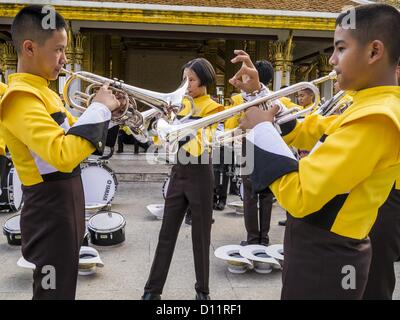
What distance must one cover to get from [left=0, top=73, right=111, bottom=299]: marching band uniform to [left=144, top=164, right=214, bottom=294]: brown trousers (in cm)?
103

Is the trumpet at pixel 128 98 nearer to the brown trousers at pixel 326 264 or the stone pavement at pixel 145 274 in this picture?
the brown trousers at pixel 326 264

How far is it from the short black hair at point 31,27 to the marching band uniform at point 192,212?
1.31 metres

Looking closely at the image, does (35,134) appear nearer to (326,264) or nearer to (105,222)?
(326,264)

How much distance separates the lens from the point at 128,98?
225 centimetres

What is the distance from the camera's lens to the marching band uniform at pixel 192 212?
2.93 metres

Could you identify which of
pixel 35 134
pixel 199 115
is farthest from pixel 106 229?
pixel 35 134

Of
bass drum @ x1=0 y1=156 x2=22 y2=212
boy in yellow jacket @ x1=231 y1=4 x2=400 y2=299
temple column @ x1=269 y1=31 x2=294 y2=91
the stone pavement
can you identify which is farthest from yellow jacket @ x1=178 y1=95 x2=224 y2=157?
temple column @ x1=269 y1=31 x2=294 y2=91

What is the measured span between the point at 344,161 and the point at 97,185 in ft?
16.1

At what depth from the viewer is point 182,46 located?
17.5m

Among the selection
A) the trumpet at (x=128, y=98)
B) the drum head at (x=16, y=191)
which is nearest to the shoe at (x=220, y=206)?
the drum head at (x=16, y=191)

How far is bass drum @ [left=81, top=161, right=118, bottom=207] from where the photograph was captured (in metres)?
5.75

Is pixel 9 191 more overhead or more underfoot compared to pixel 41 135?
more underfoot

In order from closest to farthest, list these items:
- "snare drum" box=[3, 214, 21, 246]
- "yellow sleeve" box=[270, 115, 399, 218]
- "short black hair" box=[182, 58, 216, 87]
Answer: "yellow sleeve" box=[270, 115, 399, 218] < "short black hair" box=[182, 58, 216, 87] < "snare drum" box=[3, 214, 21, 246]

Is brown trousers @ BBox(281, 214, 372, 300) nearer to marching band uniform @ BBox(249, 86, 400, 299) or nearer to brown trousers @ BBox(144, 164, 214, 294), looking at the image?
marching band uniform @ BBox(249, 86, 400, 299)
